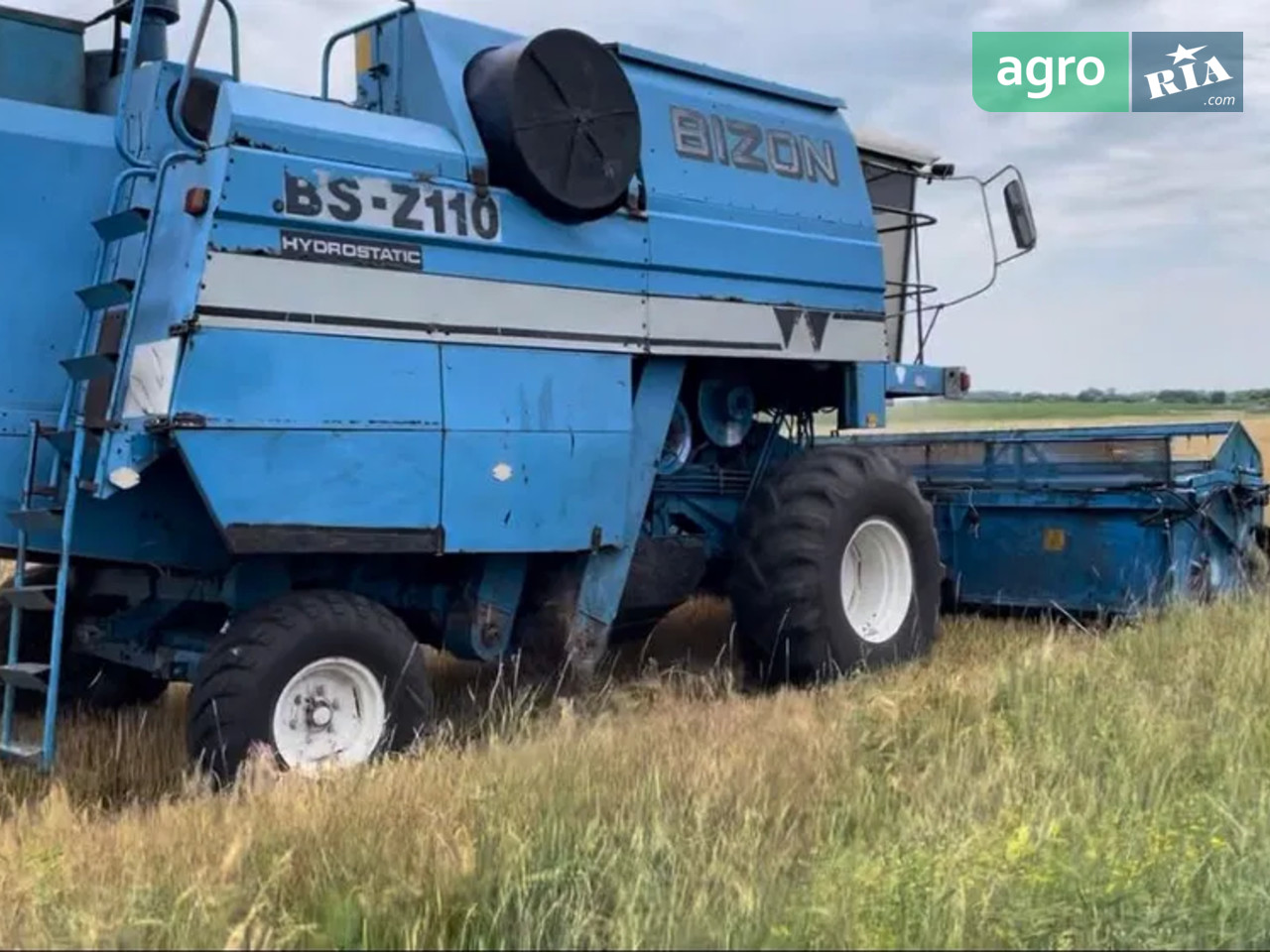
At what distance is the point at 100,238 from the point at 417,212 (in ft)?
3.78

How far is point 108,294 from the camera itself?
194 inches

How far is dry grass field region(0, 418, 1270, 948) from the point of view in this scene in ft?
9.04

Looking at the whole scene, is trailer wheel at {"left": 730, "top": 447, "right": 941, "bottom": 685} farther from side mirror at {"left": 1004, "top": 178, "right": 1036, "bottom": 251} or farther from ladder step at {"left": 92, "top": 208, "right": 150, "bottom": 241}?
ladder step at {"left": 92, "top": 208, "right": 150, "bottom": 241}

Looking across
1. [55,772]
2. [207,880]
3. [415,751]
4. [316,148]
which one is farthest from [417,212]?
[207,880]

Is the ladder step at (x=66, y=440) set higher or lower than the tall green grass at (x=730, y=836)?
higher

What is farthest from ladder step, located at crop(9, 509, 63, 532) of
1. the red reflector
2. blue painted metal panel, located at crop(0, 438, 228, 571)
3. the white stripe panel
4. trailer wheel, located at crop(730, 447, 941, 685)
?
trailer wheel, located at crop(730, 447, 941, 685)

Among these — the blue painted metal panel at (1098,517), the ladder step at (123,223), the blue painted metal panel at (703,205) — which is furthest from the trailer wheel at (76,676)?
the blue painted metal panel at (1098,517)

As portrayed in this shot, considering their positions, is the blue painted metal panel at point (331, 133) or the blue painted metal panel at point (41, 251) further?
the blue painted metal panel at point (41, 251)

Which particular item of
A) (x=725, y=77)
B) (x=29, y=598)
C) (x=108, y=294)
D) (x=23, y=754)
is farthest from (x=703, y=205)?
(x=23, y=754)

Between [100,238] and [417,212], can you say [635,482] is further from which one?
[100,238]

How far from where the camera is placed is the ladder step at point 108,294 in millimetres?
4887

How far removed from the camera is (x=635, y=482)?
6.00 m

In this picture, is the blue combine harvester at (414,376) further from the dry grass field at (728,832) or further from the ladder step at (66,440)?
the dry grass field at (728,832)

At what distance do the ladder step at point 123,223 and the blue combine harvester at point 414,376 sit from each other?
0.05 ft
